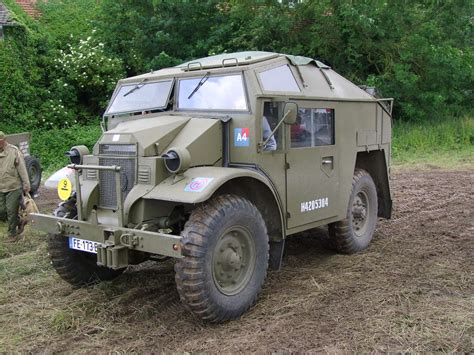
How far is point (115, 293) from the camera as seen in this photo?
5371 mm

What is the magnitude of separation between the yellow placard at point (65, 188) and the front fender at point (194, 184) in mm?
1036

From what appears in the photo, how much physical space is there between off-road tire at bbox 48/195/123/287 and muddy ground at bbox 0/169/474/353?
0.14m

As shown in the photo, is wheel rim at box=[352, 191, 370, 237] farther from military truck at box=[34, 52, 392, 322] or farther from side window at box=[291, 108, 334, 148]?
side window at box=[291, 108, 334, 148]

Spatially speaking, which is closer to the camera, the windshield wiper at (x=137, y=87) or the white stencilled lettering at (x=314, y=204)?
the white stencilled lettering at (x=314, y=204)

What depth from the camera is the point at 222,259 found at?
4.54 meters

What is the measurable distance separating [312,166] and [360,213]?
55.7 inches

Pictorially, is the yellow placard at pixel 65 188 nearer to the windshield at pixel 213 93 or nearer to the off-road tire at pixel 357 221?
the windshield at pixel 213 93

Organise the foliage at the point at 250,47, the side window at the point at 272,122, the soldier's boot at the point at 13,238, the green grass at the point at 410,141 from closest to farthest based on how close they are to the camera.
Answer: the side window at the point at 272,122 < the soldier's boot at the point at 13,238 < the green grass at the point at 410,141 < the foliage at the point at 250,47

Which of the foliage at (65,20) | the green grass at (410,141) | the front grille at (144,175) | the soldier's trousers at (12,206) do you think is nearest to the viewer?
the front grille at (144,175)

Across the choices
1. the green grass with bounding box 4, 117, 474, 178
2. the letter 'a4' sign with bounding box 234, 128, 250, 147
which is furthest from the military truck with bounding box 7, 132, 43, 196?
the letter 'a4' sign with bounding box 234, 128, 250, 147

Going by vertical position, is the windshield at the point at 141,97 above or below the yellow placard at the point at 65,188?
above

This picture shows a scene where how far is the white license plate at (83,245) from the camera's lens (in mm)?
4684

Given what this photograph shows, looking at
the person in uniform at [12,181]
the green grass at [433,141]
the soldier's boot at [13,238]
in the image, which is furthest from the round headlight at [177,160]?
the green grass at [433,141]

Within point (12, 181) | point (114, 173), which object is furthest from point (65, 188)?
point (12, 181)
